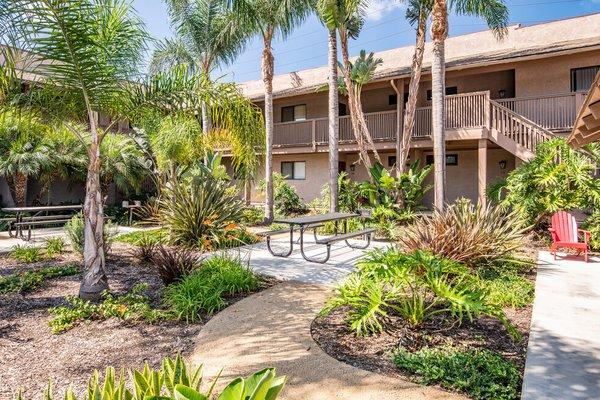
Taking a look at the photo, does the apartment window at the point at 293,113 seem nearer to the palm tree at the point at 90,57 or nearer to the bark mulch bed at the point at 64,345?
the palm tree at the point at 90,57

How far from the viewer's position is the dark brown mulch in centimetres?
399

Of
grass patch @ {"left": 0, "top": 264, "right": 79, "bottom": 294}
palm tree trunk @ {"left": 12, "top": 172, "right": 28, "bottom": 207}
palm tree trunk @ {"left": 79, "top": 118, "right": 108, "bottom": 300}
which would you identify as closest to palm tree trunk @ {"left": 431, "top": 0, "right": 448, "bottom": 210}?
palm tree trunk @ {"left": 79, "top": 118, "right": 108, "bottom": 300}

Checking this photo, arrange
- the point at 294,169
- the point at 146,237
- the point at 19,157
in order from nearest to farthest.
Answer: the point at 146,237, the point at 19,157, the point at 294,169

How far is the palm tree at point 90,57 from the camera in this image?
5.29 m

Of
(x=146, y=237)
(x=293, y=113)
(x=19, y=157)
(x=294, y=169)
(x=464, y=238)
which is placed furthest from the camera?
(x=293, y=113)

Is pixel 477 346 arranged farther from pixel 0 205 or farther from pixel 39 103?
pixel 0 205

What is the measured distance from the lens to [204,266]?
23.3 feet

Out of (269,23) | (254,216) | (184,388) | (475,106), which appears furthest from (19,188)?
(475,106)

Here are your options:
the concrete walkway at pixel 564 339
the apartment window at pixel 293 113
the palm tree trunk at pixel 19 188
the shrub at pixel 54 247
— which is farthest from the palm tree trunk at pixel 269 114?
the concrete walkway at pixel 564 339

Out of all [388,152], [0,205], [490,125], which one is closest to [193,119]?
[490,125]

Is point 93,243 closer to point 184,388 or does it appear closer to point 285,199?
point 184,388

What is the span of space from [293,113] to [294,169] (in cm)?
345

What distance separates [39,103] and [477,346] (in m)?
7.14

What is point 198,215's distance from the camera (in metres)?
10.7
